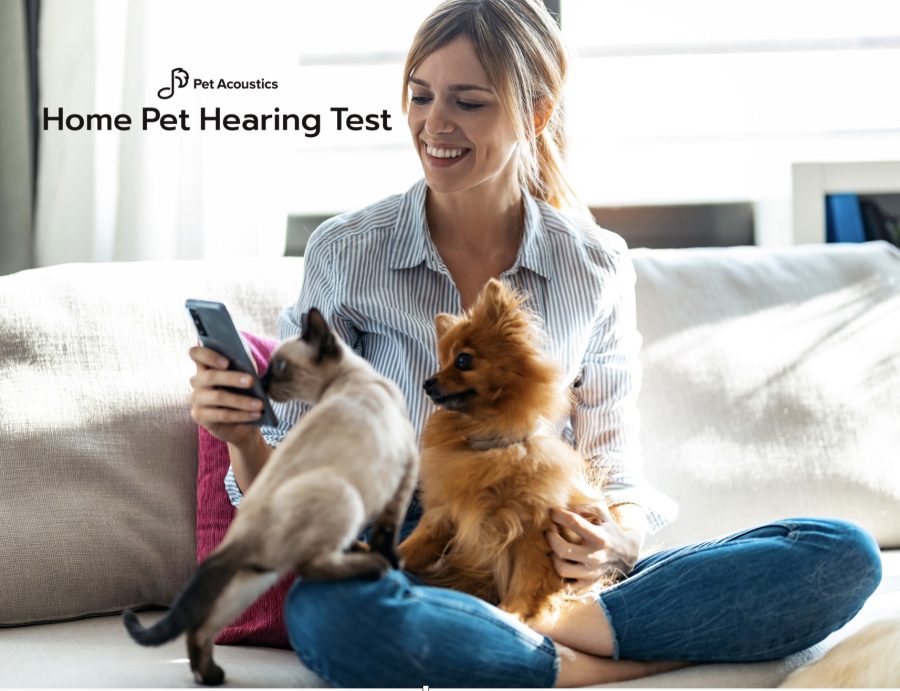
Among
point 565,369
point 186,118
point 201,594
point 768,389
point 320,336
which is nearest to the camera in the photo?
point 201,594

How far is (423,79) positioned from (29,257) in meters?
1.59

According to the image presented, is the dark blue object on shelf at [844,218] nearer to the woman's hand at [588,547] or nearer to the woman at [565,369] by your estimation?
the woman at [565,369]

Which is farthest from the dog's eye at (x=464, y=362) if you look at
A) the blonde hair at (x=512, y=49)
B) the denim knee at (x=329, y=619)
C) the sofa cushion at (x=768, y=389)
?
the sofa cushion at (x=768, y=389)

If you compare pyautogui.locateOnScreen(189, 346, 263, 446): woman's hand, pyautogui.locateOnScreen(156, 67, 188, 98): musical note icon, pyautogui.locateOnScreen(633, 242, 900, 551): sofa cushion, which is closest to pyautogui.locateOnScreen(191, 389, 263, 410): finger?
pyautogui.locateOnScreen(189, 346, 263, 446): woman's hand

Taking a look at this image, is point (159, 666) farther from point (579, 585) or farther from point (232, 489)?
point (579, 585)

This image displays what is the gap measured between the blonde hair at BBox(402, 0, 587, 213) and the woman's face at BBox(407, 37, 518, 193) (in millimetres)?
16

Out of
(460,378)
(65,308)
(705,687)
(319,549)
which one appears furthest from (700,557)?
(65,308)

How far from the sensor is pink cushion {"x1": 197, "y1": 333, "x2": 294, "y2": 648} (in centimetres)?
148

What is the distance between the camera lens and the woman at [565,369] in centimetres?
113

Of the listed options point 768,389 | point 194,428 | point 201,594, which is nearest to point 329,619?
point 201,594

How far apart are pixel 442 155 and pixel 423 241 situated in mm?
187

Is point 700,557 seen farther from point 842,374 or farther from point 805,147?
point 805,147

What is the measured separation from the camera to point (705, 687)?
4.29 feet

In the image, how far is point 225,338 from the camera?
1060 millimetres
